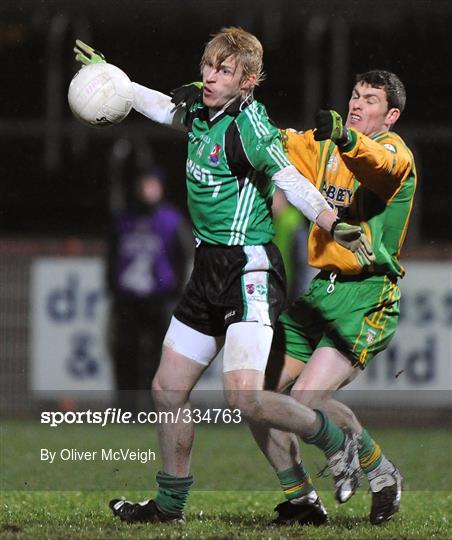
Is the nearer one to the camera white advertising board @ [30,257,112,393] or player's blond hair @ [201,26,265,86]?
player's blond hair @ [201,26,265,86]

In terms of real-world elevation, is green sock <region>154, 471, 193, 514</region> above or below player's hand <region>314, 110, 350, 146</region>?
Answer: below

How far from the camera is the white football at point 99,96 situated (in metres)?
6.14

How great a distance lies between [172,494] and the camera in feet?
19.6

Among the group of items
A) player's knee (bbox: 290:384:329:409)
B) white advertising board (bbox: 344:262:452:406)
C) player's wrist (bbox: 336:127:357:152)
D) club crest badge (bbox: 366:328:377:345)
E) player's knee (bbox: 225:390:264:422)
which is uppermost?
player's wrist (bbox: 336:127:357:152)

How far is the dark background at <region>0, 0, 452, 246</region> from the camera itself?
11.1m

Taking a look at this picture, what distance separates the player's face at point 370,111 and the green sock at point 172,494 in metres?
1.88

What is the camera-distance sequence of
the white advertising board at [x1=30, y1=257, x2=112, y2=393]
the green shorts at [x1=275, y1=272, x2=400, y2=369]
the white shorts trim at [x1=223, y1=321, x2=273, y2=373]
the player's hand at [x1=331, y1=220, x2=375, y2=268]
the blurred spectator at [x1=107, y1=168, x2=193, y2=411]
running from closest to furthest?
the player's hand at [x1=331, y1=220, x2=375, y2=268], the white shorts trim at [x1=223, y1=321, x2=273, y2=373], the green shorts at [x1=275, y1=272, x2=400, y2=369], the white advertising board at [x1=30, y1=257, x2=112, y2=393], the blurred spectator at [x1=107, y1=168, x2=193, y2=411]

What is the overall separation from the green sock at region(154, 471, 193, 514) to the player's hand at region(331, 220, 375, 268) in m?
1.39

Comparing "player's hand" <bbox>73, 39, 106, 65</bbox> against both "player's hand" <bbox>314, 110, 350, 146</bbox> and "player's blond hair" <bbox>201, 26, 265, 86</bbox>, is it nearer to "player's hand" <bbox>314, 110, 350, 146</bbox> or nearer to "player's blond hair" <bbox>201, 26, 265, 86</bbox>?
"player's blond hair" <bbox>201, 26, 265, 86</bbox>

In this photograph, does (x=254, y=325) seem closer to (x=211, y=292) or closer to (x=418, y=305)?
(x=211, y=292)

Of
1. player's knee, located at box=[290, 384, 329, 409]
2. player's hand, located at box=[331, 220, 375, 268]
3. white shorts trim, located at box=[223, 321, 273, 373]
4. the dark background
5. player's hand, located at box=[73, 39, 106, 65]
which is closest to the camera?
player's hand, located at box=[331, 220, 375, 268]

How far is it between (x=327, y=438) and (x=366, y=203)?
3.74ft

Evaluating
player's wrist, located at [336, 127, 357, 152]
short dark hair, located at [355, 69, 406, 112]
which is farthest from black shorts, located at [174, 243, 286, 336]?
short dark hair, located at [355, 69, 406, 112]

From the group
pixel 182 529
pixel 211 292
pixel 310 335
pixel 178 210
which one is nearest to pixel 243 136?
pixel 211 292
